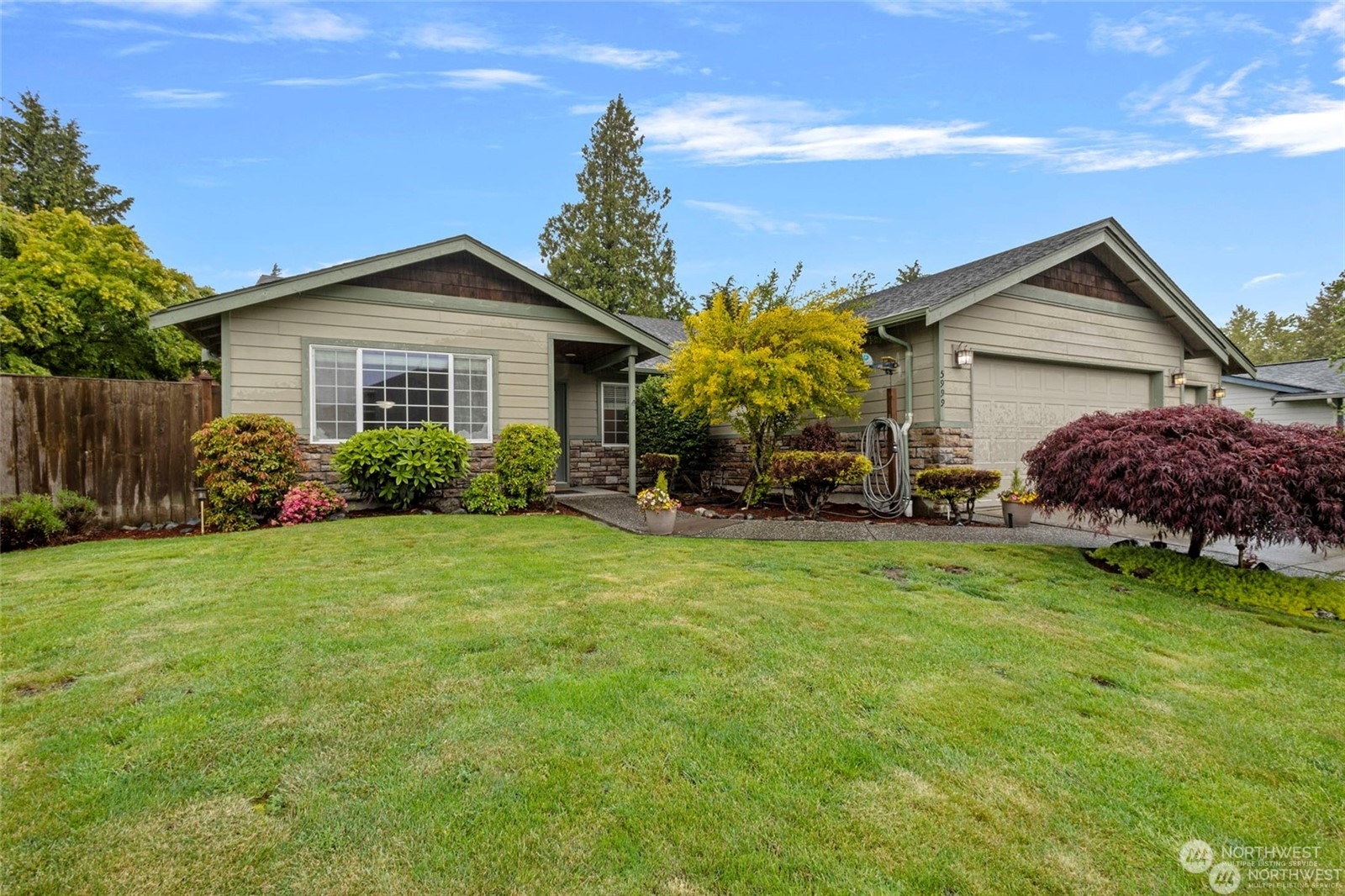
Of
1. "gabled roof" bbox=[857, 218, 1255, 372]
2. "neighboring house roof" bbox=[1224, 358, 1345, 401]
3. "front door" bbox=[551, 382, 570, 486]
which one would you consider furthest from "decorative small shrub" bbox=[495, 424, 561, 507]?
"neighboring house roof" bbox=[1224, 358, 1345, 401]

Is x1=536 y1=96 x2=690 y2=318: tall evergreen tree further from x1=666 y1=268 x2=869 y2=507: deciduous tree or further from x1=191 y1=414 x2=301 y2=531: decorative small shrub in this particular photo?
x1=191 y1=414 x2=301 y2=531: decorative small shrub

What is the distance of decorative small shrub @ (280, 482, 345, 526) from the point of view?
24.1 ft

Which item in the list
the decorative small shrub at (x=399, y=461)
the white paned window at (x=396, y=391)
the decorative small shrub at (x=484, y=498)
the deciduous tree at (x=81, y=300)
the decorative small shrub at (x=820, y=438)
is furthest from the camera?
the deciduous tree at (x=81, y=300)

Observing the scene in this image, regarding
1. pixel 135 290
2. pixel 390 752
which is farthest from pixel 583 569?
pixel 135 290

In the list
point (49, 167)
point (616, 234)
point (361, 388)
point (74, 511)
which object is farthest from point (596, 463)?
point (49, 167)

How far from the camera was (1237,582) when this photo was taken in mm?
4695

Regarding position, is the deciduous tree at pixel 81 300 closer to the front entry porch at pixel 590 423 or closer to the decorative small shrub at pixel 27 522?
the decorative small shrub at pixel 27 522

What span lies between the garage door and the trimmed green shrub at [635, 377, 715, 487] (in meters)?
5.25

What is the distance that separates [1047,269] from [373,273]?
10.6m

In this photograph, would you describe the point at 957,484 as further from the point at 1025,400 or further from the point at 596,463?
the point at 596,463

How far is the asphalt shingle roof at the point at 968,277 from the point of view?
8.98m

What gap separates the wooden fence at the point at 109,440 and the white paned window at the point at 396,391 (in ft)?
4.46

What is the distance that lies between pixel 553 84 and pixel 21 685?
10.7 meters

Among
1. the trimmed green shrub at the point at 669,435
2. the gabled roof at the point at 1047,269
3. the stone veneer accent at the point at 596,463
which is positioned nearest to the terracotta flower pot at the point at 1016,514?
the gabled roof at the point at 1047,269
